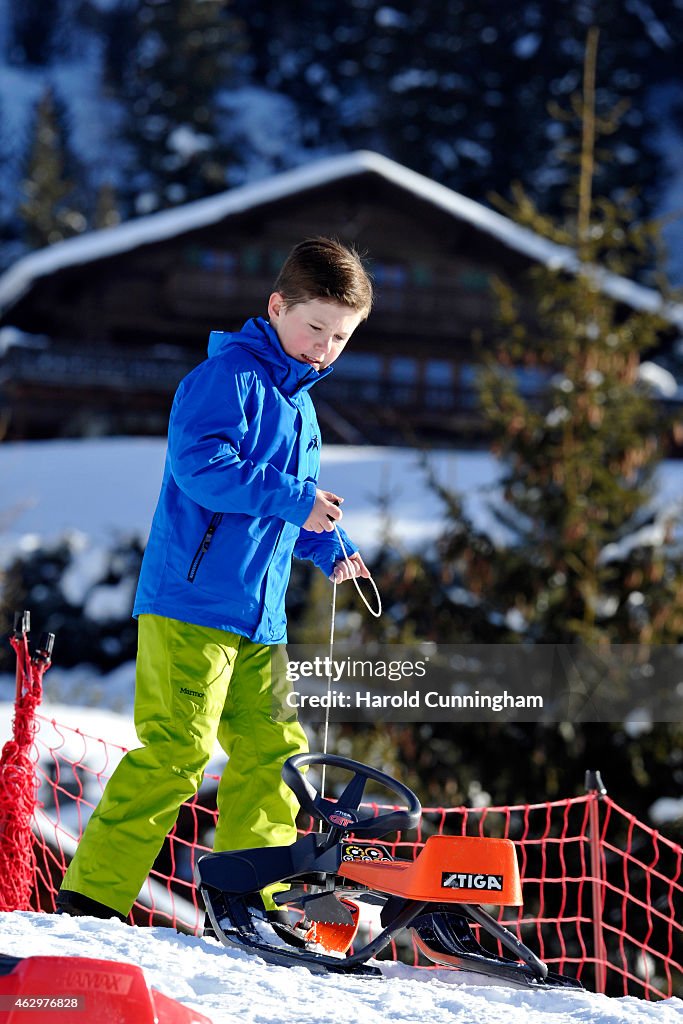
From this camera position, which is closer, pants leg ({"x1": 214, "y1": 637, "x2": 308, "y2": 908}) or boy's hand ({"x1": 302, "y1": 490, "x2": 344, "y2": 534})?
boy's hand ({"x1": 302, "y1": 490, "x2": 344, "y2": 534})

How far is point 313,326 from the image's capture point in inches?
112

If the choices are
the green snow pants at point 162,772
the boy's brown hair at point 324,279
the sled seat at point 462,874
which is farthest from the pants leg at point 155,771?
the boy's brown hair at point 324,279

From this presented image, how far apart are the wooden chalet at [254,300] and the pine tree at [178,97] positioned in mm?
17237

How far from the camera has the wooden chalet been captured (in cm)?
2230

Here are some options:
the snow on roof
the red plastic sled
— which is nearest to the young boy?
the red plastic sled

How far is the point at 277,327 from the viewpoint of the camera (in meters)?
2.91

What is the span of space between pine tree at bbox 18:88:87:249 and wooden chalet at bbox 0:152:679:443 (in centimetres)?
1517

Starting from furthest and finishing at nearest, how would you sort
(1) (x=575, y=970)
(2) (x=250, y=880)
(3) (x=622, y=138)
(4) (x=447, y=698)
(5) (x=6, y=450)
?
(3) (x=622, y=138), (5) (x=6, y=450), (4) (x=447, y=698), (1) (x=575, y=970), (2) (x=250, y=880)

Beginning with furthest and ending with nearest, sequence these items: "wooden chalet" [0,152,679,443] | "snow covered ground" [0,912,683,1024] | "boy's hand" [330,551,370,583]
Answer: "wooden chalet" [0,152,679,443] → "boy's hand" [330,551,370,583] → "snow covered ground" [0,912,683,1024]

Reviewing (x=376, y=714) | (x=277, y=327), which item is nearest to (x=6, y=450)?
(x=376, y=714)

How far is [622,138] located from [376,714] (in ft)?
119

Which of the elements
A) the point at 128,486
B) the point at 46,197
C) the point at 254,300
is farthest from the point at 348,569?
the point at 46,197

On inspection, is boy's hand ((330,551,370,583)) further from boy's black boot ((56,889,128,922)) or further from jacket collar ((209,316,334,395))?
boy's black boot ((56,889,128,922))

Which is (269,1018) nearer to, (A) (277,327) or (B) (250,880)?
(B) (250,880)
